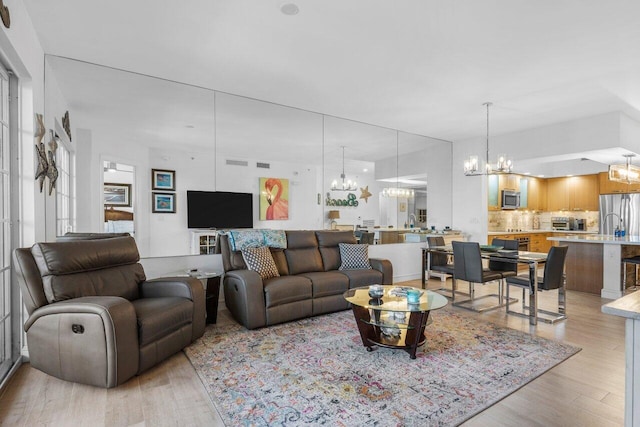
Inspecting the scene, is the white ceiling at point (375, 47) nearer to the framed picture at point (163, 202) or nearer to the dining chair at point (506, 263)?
the framed picture at point (163, 202)

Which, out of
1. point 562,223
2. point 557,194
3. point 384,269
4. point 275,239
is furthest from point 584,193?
point 275,239

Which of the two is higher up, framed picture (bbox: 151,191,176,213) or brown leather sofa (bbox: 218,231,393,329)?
framed picture (bbox: 151,191,176,213)

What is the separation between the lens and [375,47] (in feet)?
10.5

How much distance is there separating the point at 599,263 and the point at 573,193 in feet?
13.2

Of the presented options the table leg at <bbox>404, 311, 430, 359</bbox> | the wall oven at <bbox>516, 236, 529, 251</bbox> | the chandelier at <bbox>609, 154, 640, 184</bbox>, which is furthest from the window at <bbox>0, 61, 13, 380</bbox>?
the chandelier at <bbox>609, 154, 640, 184</bbox>

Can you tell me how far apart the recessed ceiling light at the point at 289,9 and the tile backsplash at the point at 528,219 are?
6.70 metres

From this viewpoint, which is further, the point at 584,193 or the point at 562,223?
the point at 562,223

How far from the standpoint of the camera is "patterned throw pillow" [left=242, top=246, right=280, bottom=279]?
3916 mm

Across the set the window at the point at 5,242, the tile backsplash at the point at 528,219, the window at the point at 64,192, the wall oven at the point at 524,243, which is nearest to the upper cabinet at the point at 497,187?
the tile backsplash at the point at 528,219

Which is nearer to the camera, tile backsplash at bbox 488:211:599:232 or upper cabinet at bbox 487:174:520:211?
upper cabinet at bbox 487:174:520:211

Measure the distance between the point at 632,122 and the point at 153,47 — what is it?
6790 millimetres

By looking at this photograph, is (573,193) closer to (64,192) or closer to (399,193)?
(399,193)

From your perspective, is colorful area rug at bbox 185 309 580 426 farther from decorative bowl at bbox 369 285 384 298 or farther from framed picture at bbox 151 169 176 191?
framed picture at bbox 151 169 176 191

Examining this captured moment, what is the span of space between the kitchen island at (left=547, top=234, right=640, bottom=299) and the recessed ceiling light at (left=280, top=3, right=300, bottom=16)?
5.06m
